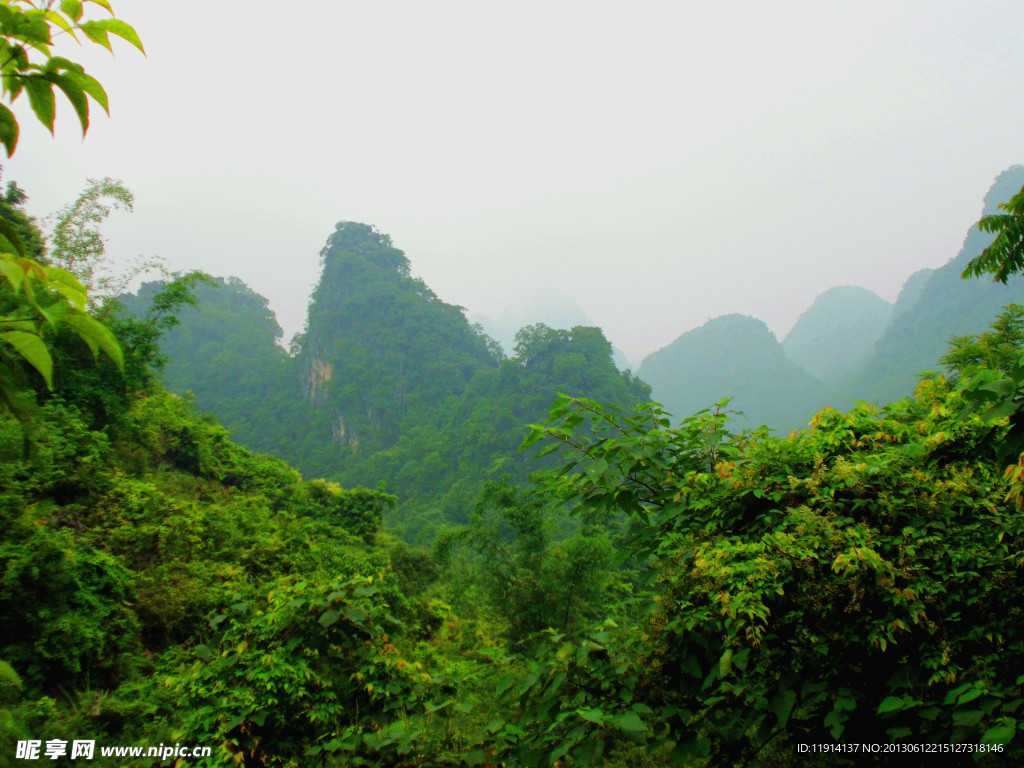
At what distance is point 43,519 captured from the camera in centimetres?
459

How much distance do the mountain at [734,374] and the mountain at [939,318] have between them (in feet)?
34.1

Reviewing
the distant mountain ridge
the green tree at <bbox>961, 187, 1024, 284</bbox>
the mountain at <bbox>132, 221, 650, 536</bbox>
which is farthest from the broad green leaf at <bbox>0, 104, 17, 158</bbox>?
the mountain at <bbox>132, 221, 650, 536</bbox>

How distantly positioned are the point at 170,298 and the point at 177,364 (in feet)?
114

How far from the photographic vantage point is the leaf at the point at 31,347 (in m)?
0.60

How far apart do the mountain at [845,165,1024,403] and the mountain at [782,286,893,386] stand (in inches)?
951

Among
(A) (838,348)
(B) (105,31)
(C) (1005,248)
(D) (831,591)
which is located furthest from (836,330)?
(B) (105,31)

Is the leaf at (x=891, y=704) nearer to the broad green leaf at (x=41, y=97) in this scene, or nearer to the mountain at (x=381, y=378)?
the broad green leaf at (x=41, y=97)

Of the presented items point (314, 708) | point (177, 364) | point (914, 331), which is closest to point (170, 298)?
point (314, 708)

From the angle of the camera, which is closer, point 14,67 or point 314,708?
point 14,67

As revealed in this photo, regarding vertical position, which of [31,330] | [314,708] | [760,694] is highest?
[31,330]

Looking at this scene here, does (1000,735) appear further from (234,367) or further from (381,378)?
(234,367)

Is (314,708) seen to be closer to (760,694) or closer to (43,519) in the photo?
(760,694)

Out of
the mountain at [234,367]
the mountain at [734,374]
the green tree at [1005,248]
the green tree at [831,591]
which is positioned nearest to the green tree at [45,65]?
the green tree at [831,591]

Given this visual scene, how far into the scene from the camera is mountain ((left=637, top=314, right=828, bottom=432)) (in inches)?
2330
